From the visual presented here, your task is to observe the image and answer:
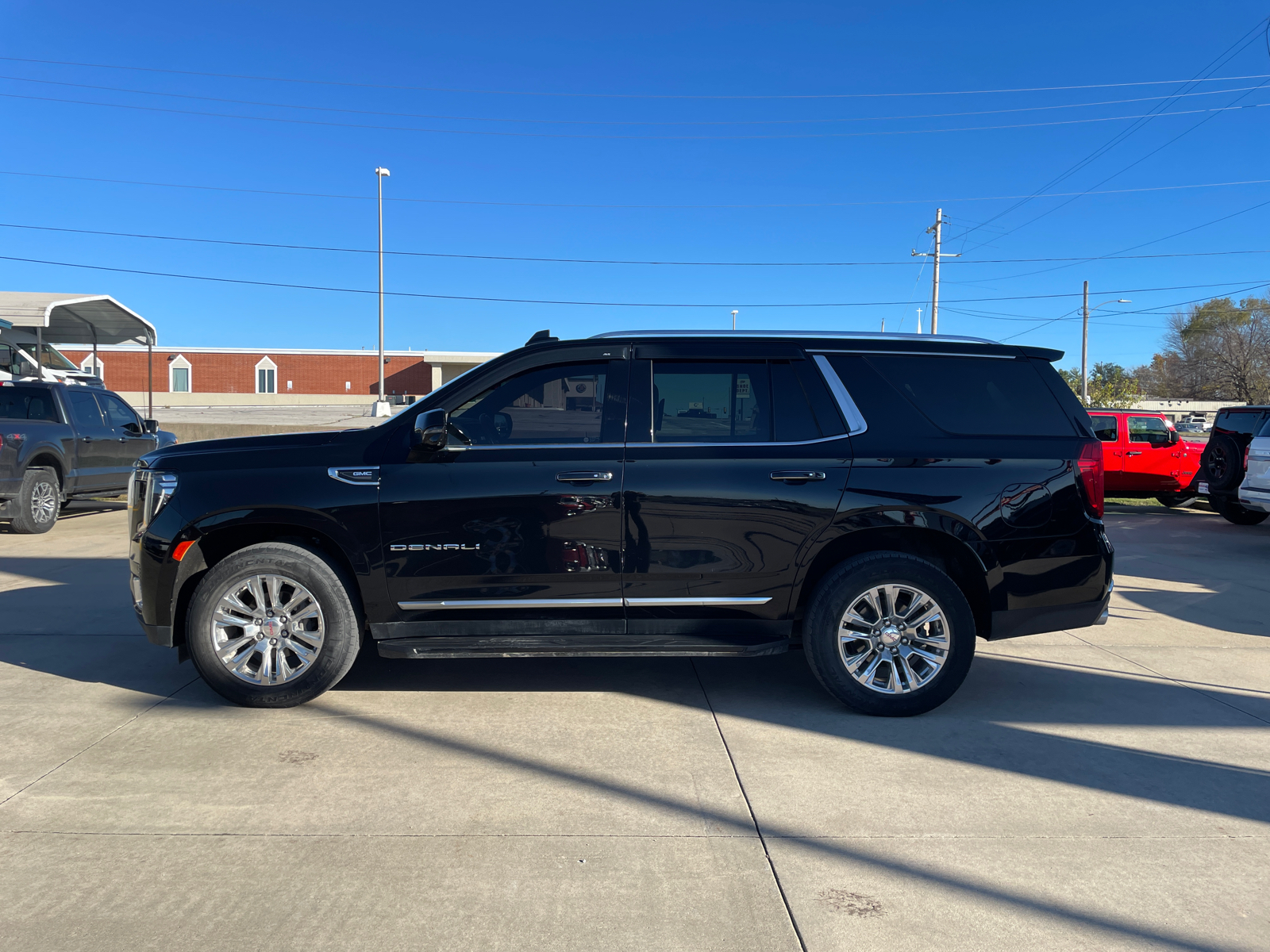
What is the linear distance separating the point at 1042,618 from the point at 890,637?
2.80ft

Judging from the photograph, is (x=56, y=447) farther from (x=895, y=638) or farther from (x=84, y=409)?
(x=895, y=638)

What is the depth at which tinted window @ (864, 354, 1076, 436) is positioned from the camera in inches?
192

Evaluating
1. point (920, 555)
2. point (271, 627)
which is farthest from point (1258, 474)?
point (271, 627)

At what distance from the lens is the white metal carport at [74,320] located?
17266 millimetres

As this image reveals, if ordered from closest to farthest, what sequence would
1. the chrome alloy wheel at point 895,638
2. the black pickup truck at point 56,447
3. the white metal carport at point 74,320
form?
1. the chrome alloy wheel at point 895,638
2. the black pickup truck at point 56,447
3. the white metal carport at point 74,320

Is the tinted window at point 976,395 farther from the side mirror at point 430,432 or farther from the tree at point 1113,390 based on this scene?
the tree at point 1113,390

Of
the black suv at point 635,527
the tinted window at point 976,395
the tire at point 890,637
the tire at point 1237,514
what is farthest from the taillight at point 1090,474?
the tire at point 1237,514

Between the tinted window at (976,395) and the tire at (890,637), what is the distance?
83cm

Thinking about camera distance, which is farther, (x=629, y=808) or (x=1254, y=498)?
(x=1254, y=498)

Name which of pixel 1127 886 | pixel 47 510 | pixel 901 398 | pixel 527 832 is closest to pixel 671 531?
pixel 901 398

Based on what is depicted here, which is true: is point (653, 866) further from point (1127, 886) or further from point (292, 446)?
point (292, 446)

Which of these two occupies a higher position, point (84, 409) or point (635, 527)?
point (84, 409)

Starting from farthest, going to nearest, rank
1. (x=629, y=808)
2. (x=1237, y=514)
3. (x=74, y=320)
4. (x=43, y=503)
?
1. (x=74, y=320)
2. (x=1237, y=514)
3. (x=43, y=503)
4. (x=629, y=808)

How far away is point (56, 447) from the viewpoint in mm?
11258
